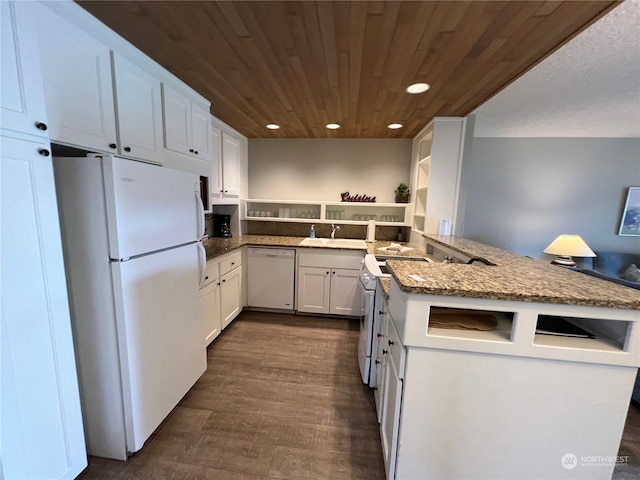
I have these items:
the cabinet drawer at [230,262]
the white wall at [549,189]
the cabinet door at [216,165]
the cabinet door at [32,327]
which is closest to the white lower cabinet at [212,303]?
the cabinet drawer at [230,262]

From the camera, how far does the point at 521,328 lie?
0.97 meters

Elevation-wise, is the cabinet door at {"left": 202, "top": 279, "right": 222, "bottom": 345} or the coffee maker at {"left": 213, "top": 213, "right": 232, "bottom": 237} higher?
the coffee maker at {"left": 213, "top": 213, "right": 232, "bottom": 237}

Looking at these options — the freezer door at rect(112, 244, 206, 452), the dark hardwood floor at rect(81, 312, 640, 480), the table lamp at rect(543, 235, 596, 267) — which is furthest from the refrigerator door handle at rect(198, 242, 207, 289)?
the table lamp at rect(543, 235, 596, 267)

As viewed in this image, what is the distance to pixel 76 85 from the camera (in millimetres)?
1206

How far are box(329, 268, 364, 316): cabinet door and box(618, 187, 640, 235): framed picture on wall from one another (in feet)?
13.2

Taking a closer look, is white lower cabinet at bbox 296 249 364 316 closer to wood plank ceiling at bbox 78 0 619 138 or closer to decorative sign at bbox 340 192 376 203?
decorative sign at bbox 340 192 376 203

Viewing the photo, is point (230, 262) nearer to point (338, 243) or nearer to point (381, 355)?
point (338, 243)

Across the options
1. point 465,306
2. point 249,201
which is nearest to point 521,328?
point 465,306

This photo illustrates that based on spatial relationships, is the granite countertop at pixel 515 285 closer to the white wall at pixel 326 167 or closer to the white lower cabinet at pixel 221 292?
the white lower cabinet at pixel 221 292

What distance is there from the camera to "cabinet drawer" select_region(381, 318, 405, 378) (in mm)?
1078

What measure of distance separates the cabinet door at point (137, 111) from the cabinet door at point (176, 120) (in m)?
0.05

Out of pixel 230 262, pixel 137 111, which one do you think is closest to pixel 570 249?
pixel 230 262

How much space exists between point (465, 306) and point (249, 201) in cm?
317

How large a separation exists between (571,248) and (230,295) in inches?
165
